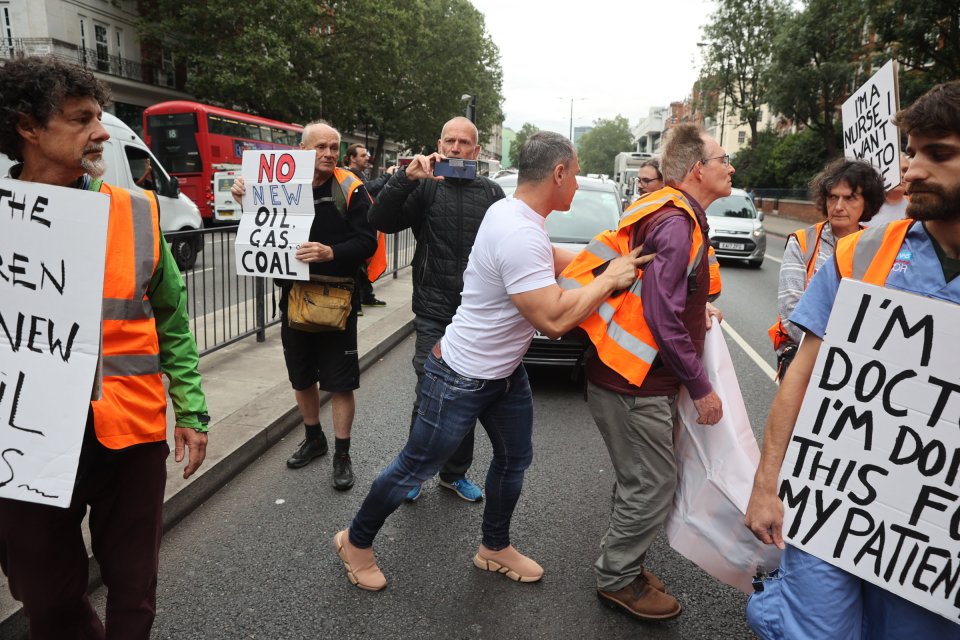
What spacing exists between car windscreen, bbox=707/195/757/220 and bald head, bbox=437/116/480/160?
517 inches

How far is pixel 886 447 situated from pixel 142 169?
38.8 ft

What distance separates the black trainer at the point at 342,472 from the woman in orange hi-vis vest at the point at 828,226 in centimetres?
241

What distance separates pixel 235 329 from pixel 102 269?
5108 millimetres

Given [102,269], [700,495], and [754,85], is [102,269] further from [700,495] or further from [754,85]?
[754,85]

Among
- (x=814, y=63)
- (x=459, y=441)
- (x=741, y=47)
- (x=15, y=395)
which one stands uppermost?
(x=741, y=47)

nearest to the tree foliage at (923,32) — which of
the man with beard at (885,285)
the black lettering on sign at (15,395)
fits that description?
the man with beard at (885,285)

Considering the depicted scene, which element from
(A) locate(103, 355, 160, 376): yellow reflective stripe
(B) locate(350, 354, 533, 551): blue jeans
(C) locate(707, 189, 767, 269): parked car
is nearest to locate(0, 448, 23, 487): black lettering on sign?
(A) locate(103, 355, 160, 376): yellow reflective stripe

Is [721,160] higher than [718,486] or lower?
higher

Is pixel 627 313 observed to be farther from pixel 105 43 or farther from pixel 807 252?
pixel 105 43

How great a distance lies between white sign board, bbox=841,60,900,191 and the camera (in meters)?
3.79

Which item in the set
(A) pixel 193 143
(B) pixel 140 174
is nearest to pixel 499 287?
(B) pixel 140 174

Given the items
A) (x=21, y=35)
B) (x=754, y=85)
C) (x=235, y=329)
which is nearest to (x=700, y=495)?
(x=235, y=329)

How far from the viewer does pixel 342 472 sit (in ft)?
12.6

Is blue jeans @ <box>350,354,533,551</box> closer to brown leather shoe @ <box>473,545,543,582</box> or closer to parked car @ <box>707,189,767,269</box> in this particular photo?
brown leather shoe @ <box>473,545,543,582</box>
